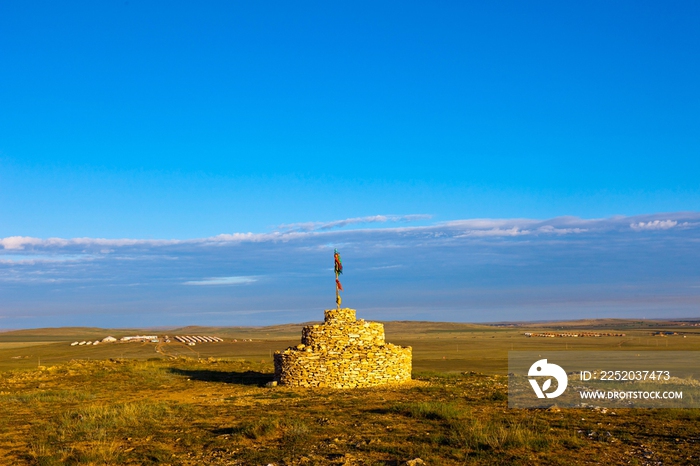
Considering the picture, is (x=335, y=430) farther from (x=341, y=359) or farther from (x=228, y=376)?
(x=228, y=376)

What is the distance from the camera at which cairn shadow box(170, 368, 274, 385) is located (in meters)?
26.5

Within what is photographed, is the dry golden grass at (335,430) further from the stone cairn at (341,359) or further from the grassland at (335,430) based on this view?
the stone cairn at (341,359)

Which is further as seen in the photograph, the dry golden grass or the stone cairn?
the stone cairn

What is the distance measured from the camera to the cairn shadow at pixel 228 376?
26.5 metres

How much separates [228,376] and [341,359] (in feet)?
27.4

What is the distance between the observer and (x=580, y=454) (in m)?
10.9

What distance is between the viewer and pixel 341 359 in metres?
23.2

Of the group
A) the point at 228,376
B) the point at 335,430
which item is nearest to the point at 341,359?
the point at 228,376

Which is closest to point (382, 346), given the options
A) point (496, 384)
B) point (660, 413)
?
point (496, 384)

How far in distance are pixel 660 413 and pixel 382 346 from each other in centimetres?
1138

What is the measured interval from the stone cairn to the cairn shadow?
8.58 ft

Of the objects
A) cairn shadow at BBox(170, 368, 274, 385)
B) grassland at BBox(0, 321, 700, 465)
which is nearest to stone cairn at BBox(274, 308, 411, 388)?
grassland at BBox(0, 321, 700, 465)

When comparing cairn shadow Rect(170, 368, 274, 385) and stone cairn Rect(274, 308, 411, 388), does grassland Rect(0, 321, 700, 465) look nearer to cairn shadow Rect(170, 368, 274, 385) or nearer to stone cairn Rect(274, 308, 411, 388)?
stone cairn Rect(274, 308, 411, 388)

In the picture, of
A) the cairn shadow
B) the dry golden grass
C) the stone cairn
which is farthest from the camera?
the cairn shadow
